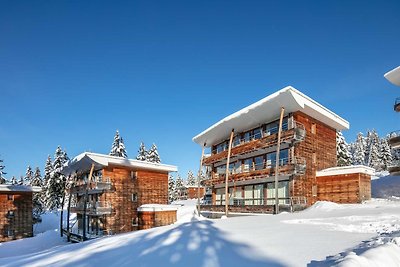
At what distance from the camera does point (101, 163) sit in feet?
105

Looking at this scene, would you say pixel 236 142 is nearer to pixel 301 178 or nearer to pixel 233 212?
pixel 233 212

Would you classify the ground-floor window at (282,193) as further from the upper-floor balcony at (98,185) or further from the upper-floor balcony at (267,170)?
the upper-floor balcony at (98,185)

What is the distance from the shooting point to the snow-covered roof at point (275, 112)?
24.0m

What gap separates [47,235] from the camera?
→ 1537 inches

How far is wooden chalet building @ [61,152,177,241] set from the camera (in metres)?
33.1

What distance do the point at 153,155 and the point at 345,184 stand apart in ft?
143

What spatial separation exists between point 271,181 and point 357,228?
18.4 metres

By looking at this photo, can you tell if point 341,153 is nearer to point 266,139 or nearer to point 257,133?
point 257,133

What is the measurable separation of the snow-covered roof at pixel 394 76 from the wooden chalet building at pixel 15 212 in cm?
4088

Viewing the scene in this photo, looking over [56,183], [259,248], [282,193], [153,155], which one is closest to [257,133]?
[282,193]

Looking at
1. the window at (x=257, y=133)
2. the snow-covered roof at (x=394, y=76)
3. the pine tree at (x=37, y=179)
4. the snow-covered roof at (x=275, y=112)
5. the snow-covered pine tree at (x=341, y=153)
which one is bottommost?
the pine tree at (x=37, y=179)

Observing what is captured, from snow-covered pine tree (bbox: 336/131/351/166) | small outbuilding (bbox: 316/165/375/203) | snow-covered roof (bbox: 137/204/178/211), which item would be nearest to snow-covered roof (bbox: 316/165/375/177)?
small outbuilding (bbox: 316/165/375/203)

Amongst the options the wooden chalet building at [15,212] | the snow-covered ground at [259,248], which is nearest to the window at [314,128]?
the snow-covered ground at [259,248]

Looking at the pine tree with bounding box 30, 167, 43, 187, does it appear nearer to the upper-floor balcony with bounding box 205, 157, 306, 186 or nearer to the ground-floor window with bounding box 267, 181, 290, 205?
the upper-floor balcony with bounding box 205, 157, 306, 186
